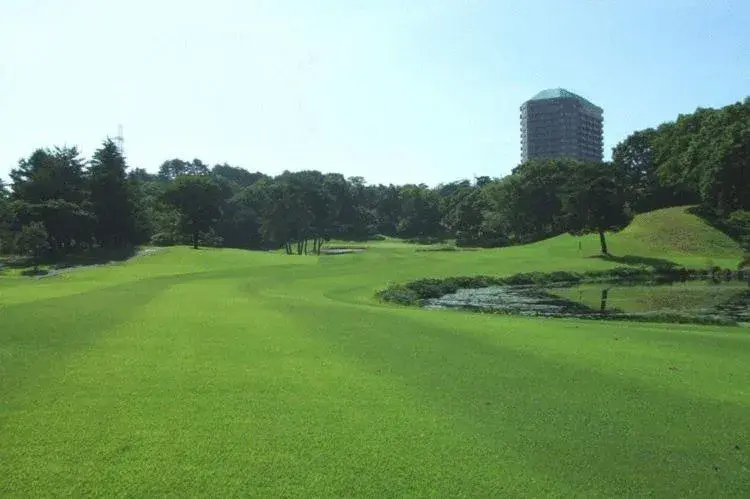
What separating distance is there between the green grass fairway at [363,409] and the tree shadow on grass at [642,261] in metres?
39.2

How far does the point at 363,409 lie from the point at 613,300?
2889cm

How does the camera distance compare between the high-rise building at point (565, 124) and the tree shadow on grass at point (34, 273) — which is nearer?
the tree shadow on grass at point (34, 273)

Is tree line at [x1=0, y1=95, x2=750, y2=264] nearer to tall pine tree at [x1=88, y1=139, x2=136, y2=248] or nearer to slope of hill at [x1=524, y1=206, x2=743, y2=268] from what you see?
tall pine tree at [x1=88, y1=139, x2=136, y2=248]

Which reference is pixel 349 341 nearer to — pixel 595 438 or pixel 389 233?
pixel 595 438

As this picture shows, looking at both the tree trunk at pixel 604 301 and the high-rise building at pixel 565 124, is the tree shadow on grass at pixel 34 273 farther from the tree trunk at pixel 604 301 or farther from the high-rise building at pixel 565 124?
the high-rise building at pixel 565 124

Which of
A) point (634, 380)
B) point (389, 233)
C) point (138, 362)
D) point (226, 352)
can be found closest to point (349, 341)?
point (226, 352)

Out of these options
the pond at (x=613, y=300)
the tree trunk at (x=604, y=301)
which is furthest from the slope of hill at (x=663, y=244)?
the tree trunk at (x=604, y=301)

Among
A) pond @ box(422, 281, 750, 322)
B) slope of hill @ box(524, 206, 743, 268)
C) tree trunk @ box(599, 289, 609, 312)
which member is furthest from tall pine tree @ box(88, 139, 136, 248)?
tree trunk @ box(599, 289, 609, 312)

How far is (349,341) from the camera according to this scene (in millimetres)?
13281

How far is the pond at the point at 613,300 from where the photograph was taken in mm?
27758

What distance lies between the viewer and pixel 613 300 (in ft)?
110

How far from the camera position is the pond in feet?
91.1

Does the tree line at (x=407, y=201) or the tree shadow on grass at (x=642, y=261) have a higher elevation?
the tree line at (x=407, y=201)

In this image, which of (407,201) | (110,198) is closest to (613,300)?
(110,198)
